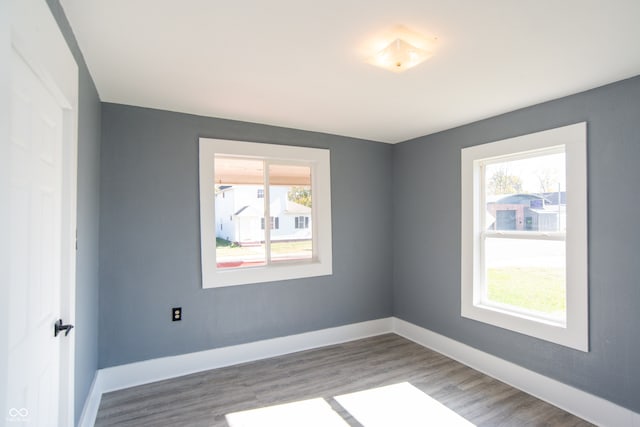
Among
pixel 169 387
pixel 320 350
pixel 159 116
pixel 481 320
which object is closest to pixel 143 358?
pixel 169 387

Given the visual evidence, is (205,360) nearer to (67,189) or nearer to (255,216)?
(255,216)

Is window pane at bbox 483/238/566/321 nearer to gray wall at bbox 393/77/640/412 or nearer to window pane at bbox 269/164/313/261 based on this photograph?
gray wall at bbox 393/77/640/412

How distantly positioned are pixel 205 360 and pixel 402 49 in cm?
306

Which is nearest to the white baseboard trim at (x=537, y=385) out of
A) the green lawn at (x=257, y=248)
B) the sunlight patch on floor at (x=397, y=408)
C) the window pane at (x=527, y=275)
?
the window pane at (x=527, y=275)

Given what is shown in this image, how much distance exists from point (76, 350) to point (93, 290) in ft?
2.33

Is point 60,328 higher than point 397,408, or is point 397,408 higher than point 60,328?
point 60,328

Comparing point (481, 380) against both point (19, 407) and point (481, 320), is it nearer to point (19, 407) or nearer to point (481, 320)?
point (481, 320)

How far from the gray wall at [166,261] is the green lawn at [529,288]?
1.72 m

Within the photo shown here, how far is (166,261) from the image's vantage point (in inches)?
119

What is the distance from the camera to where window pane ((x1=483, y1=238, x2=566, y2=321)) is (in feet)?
8.96

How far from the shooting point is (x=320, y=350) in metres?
3.67

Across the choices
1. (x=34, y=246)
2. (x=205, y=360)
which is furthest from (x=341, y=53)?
(x=205, y=360)

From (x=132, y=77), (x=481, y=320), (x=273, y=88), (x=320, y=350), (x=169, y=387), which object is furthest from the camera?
(x=320, y=350)

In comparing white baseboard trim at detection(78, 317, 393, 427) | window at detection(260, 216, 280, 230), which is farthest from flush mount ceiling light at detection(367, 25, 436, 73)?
white baseboard trim at detection(78, 317, 393, 427)
